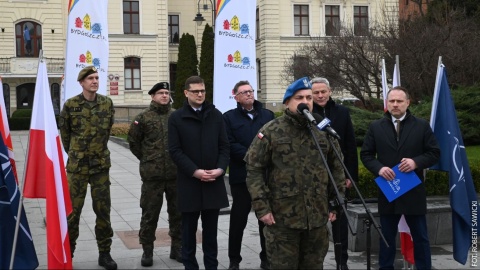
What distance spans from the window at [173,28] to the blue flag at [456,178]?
4644 cm

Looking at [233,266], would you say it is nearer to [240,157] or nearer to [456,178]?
[240,157]

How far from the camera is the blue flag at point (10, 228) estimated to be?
20.2ft

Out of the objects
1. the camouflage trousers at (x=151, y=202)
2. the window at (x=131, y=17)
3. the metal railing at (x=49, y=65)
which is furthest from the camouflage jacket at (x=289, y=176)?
the window at (x=131, y=17)

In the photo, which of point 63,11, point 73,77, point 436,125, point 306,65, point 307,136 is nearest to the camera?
point 307,136

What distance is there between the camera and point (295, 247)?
5.11 metres

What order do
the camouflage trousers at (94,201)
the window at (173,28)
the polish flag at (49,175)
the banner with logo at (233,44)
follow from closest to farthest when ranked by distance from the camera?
the polish flag at (49,175) < the camouflage trousers at (94,201) < the banner with logo at (233,44) < the window at (173,28)

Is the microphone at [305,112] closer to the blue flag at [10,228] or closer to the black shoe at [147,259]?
the blue flag at [10,228]

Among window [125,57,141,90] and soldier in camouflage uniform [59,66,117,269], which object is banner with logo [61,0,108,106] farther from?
window [125,57,141,90]

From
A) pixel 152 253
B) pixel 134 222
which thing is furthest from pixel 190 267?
pixel 134 222

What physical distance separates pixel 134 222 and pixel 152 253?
3.03 metres

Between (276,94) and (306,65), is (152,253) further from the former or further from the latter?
(276,94)

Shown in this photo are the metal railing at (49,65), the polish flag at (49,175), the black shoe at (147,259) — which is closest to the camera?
the polish flag at (49,175)

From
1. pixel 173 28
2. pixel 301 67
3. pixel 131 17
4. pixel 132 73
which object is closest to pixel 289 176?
pixel 301 67

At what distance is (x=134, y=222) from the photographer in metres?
10.5
